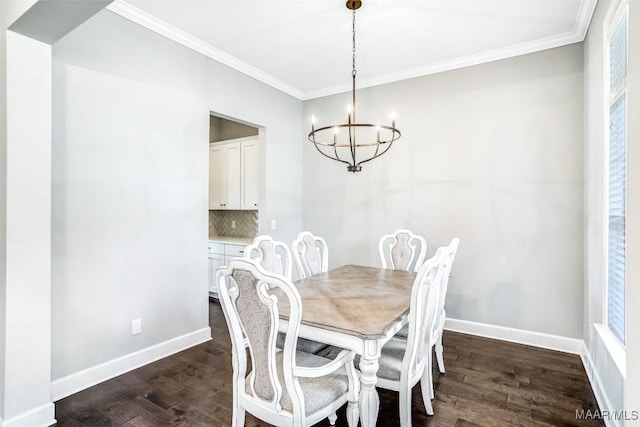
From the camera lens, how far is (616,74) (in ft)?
7.07

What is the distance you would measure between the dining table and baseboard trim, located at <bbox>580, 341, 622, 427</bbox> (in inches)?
51.5

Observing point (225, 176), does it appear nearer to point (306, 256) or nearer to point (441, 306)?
point (306, 256)

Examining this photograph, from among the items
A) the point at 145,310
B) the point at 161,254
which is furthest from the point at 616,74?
the point at 145,310

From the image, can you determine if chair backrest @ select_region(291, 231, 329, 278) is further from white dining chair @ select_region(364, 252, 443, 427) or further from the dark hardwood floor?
white dining chair @ select_region(364, 252, 443, 427)

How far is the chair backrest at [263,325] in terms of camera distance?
1.36m

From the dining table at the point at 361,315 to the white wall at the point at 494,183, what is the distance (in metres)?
1.25

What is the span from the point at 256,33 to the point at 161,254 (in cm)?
214

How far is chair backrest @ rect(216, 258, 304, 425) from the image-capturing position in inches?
53.6

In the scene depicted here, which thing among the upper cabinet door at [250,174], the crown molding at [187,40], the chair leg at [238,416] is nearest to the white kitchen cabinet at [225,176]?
the upper cabinet door at [250,174]

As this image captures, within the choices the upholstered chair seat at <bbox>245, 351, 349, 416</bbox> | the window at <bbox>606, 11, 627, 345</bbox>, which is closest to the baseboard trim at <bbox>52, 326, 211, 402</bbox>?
the upholstered chair seat at <bbox>245, 351, 349, 416</bbox>

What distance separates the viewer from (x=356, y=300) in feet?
6.98

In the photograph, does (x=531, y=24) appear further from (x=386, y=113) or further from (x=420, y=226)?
(x=420, y=226)

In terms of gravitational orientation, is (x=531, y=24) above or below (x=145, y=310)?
above

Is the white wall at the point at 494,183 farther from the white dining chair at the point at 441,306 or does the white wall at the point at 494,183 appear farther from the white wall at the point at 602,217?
the white dining chair at the point at 441,306
